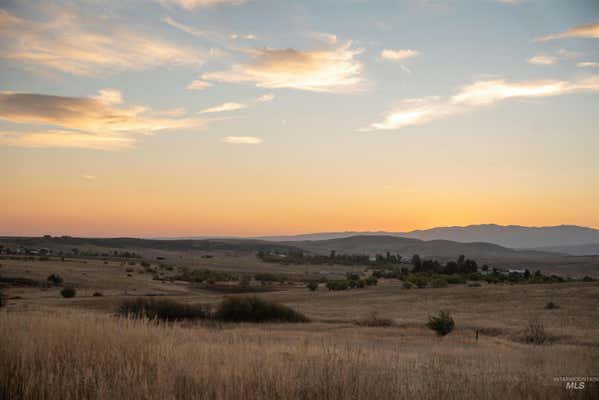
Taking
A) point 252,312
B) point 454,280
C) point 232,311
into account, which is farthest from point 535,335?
point 454,280

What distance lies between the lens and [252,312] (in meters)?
32.2

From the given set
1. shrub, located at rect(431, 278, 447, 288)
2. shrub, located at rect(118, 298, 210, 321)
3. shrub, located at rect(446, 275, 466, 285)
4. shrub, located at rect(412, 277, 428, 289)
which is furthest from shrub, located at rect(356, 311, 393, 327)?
shrub, located at rect(446, 275, 466, 285)

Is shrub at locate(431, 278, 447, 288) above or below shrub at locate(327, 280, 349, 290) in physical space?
above

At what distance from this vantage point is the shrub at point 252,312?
3156 centimetres

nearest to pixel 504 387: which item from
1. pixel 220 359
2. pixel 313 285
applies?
pixel 220 359

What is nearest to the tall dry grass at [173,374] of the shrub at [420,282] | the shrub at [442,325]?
the shrub at [442,325]

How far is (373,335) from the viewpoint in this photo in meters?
23.8

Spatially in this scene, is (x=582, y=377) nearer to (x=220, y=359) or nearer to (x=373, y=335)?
(x=220, y=359)

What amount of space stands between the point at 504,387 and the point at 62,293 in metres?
39.2

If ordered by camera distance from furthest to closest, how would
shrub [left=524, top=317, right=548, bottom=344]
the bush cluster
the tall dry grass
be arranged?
the bush cluster → shrub [left=524, top=317, right=548, bottom=344] → the tall dry grass

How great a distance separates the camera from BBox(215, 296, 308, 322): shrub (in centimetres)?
3156

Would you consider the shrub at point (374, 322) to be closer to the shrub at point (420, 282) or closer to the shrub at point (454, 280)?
the shrub at point (420, 282)

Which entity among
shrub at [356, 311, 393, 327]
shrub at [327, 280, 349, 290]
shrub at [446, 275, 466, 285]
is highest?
shrub at [356, 311, 393, 327]

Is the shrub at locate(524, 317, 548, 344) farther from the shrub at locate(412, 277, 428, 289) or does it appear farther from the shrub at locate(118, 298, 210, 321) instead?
the shrub at locate(412, 277, 428, 289)
